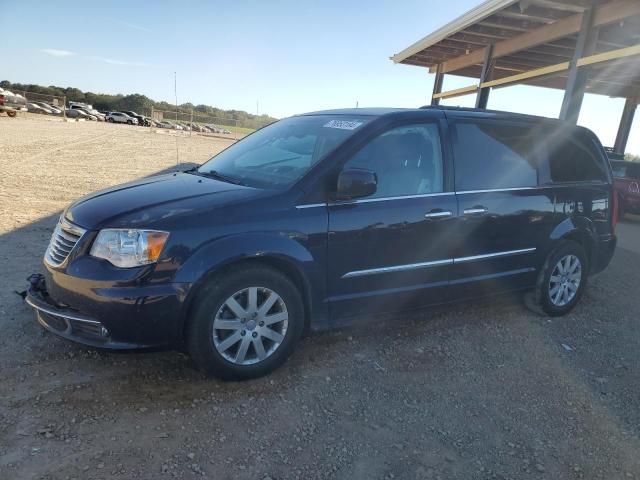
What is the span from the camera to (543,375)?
3.67 metres

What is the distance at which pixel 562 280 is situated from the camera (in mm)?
4867

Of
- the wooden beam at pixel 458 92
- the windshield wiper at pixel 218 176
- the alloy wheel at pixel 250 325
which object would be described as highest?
the wooden beam at pixel 458 92

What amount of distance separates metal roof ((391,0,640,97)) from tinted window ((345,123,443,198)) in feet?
20.1

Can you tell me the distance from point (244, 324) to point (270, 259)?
0.44m

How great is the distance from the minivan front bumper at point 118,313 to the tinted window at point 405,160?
156cm

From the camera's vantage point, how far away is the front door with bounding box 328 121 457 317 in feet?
11.3

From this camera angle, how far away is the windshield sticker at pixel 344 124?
3.74 metres

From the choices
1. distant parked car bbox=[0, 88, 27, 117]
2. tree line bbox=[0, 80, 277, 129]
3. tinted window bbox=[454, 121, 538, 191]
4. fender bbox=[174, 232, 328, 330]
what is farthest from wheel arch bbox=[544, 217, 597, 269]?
tree line bbox=[0, 80, 277, 129]

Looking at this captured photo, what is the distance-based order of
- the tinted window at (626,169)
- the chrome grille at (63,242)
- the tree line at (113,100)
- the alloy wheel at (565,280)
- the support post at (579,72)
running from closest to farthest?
the chrome grille at (63,242) < the alloy wheel at (565,280) < the support post at (579,72) < the tinted window at (626,169) < the tree line at (113,100)

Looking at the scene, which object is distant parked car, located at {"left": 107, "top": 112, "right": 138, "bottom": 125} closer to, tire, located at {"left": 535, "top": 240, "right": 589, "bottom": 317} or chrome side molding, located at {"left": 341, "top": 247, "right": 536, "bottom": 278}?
tire, located at {"left": 535, "top": 240, "right": 589, "bottom": 317}

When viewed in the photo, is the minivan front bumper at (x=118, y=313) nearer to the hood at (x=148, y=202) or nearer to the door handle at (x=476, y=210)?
the hood at (x=148, y=202)

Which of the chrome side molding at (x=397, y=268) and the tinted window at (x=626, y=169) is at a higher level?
the tinted window at (x=626, y=169)

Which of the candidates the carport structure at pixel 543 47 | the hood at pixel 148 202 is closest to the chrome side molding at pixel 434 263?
the hood at pixel 148 202

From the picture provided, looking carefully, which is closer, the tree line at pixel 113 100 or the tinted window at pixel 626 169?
the tinted window at pixel 626 169
